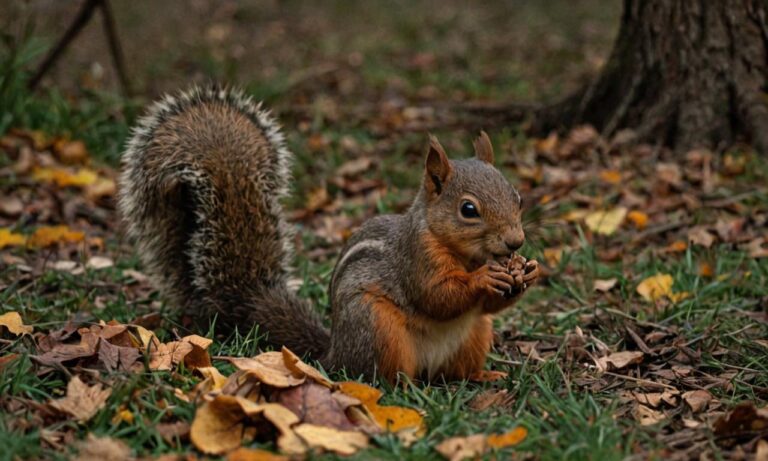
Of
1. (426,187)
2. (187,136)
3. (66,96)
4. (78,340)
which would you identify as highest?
(66,96)

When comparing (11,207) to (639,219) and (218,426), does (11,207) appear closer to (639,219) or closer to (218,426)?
(218,426)

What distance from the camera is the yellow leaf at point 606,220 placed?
462 centimetres

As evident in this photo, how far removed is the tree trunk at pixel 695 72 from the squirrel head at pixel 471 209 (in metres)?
2.73

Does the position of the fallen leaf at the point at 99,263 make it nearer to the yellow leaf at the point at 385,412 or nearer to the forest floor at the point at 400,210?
the forest floor at the point at 400,210

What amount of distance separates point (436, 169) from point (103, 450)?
1377mm

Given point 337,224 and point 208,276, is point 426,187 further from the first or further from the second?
point 337,224

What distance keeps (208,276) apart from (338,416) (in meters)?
1.08

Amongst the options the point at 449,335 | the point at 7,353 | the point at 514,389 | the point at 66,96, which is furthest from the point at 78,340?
the point at 66,96

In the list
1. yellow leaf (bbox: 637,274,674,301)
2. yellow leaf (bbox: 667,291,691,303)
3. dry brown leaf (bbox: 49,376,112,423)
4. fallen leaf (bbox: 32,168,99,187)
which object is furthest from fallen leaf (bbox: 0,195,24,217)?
yellow leaf (bbox: 667,291,691,303)

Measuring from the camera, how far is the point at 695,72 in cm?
529

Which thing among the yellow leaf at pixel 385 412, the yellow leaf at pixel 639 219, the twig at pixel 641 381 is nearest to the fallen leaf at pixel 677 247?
the yellow leaf at pixel 639 219

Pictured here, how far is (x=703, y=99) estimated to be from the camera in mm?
5320

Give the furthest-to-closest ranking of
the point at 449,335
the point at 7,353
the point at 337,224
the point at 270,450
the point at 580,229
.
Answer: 1. the point at 337,224
2. the point at 580,229
3. the point at 449,335
4. the point at 7,353
5. the point at 270,450

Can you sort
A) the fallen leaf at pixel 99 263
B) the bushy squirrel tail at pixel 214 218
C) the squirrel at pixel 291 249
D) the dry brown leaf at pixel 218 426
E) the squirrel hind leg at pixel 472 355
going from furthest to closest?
the fallen leaf at pixel 99 263, the bushy squirrel tail at pixel 214 218, the squirrel hind leg at pixel 472 355, the squirrel at pixel 291 249, the dry brown leaf at pixel 218 426
